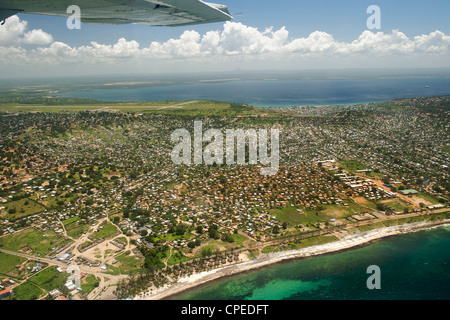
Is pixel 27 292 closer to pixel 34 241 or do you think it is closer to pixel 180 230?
pixel 34 241

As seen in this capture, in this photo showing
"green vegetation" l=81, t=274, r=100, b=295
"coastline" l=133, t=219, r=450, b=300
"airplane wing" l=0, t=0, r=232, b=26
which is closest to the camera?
"airplane wing" l=0, t=0, r=232, b=26

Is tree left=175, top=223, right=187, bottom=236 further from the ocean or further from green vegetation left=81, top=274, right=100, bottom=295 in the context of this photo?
the ocean

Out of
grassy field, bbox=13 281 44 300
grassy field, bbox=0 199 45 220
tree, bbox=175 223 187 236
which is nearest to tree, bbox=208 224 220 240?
tree, bbox=175 223 187 236

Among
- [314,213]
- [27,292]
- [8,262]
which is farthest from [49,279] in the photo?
[314,213]

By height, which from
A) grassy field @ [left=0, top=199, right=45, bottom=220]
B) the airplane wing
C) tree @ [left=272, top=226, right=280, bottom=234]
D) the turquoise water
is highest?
the airplane wing

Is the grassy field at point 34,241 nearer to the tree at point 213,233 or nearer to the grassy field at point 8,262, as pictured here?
the grassy field at point 8,262

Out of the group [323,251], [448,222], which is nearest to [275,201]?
[323,251]

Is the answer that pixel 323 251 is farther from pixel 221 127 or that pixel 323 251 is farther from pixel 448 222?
pixel 221 127
